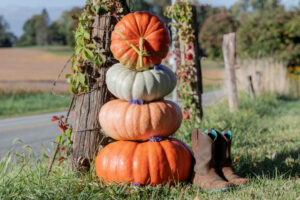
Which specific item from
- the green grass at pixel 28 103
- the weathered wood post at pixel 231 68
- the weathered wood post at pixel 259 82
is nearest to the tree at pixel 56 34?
the green grass at pixel 28 103

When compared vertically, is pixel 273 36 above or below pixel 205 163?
above

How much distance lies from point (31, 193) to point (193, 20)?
416cm

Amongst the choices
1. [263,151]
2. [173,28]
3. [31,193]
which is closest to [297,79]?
[173,28]

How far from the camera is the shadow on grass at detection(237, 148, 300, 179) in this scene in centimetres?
332

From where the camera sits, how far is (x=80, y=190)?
278cm

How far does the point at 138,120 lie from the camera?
9.73 ft

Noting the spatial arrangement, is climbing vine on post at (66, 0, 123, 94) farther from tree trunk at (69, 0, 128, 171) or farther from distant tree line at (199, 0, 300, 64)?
distant tree line at (199, 0, 300, 64)

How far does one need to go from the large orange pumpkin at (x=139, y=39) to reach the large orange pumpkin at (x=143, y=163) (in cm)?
70

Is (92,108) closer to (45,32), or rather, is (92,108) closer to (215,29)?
(215,29)

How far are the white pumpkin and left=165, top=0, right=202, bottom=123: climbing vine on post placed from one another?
2.82 meters

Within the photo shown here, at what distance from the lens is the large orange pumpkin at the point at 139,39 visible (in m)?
3.02

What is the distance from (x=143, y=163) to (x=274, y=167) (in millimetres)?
1495

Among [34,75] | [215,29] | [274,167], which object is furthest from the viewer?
[215,29]

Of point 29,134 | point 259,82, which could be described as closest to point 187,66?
point 29,134
